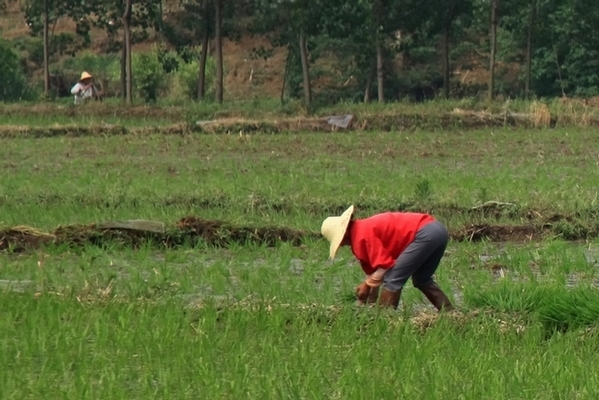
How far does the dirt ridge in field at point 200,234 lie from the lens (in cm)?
811

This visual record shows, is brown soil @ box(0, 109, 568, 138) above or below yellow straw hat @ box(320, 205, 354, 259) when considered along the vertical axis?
below

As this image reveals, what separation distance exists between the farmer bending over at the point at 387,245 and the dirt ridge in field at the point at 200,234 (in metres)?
2.73

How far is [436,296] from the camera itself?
602 cm

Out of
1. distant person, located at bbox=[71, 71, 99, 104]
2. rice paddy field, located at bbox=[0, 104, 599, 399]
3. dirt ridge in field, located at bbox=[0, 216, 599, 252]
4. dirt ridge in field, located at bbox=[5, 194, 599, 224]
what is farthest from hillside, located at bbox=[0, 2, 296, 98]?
dirt ridge in field, located at bbox=[0, 216, 599, 252]

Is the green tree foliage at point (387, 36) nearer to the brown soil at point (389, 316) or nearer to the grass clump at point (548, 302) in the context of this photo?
the grass clump at point (548, 302)

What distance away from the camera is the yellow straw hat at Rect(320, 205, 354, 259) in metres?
5.74

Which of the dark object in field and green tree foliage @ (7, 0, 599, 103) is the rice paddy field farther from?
green tree foliage @ (7, 0, 599, 103)

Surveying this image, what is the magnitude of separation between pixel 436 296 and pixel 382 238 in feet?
1.68

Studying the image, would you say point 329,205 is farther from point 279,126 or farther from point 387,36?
point 387,36

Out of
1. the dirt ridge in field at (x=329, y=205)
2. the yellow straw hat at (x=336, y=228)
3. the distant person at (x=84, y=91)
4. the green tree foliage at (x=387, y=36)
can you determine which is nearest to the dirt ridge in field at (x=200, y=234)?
the dirt ridge in field at (x=329, y=205)

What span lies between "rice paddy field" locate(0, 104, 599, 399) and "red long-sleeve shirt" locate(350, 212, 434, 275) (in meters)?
0.29

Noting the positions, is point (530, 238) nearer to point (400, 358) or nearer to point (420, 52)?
point (400, 358)

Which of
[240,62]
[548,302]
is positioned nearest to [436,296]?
[548,302]

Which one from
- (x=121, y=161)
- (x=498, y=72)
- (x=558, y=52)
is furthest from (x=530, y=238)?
(x=498, y=72)
